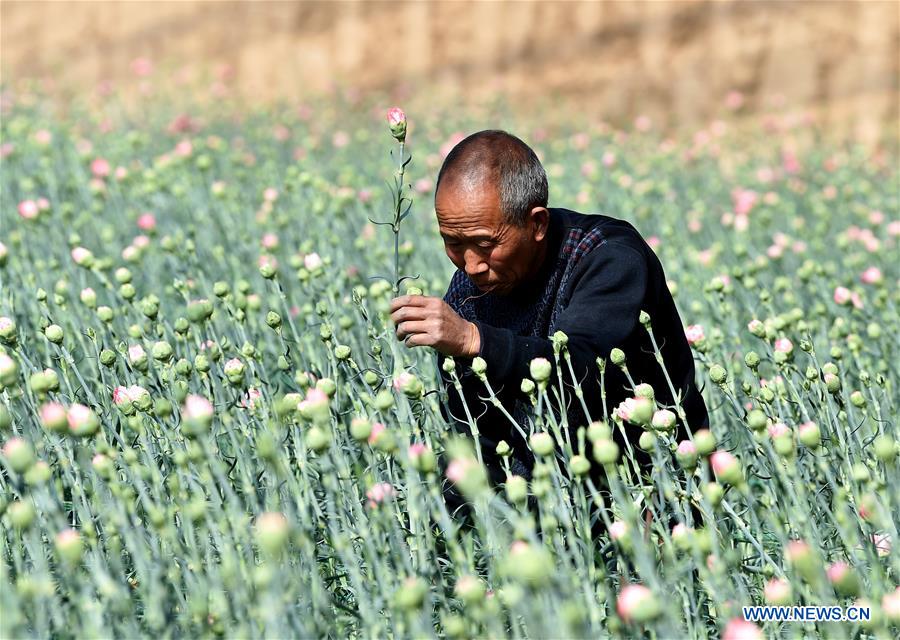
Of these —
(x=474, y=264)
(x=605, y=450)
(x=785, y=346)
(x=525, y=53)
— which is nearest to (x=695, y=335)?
(x=785, y=346)

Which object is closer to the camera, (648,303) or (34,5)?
(648,303)

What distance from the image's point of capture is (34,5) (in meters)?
10.2

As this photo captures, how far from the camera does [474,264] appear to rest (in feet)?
6.25

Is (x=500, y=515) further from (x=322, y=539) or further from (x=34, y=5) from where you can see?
(x=34, y=5)

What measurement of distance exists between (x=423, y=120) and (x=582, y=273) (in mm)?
4900

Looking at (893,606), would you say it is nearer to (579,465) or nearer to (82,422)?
(579,465)

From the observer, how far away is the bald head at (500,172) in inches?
72.7

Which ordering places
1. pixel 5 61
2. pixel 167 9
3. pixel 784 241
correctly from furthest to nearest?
pixel 5 61
pixel 167 9
pixel 784 241

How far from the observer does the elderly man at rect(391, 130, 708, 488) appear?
5.64ft

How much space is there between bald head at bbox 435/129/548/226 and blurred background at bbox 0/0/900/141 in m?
4.34

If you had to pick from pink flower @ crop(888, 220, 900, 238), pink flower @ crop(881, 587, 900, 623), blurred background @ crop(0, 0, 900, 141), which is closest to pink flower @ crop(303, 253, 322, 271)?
pink flower @ crop(881, 587, 900, 623)

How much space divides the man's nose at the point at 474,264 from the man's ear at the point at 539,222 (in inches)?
4.0

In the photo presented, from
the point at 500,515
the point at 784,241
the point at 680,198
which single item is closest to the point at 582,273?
the point at 500,515

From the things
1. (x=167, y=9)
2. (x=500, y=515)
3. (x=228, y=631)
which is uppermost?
(x=167, y=9)
